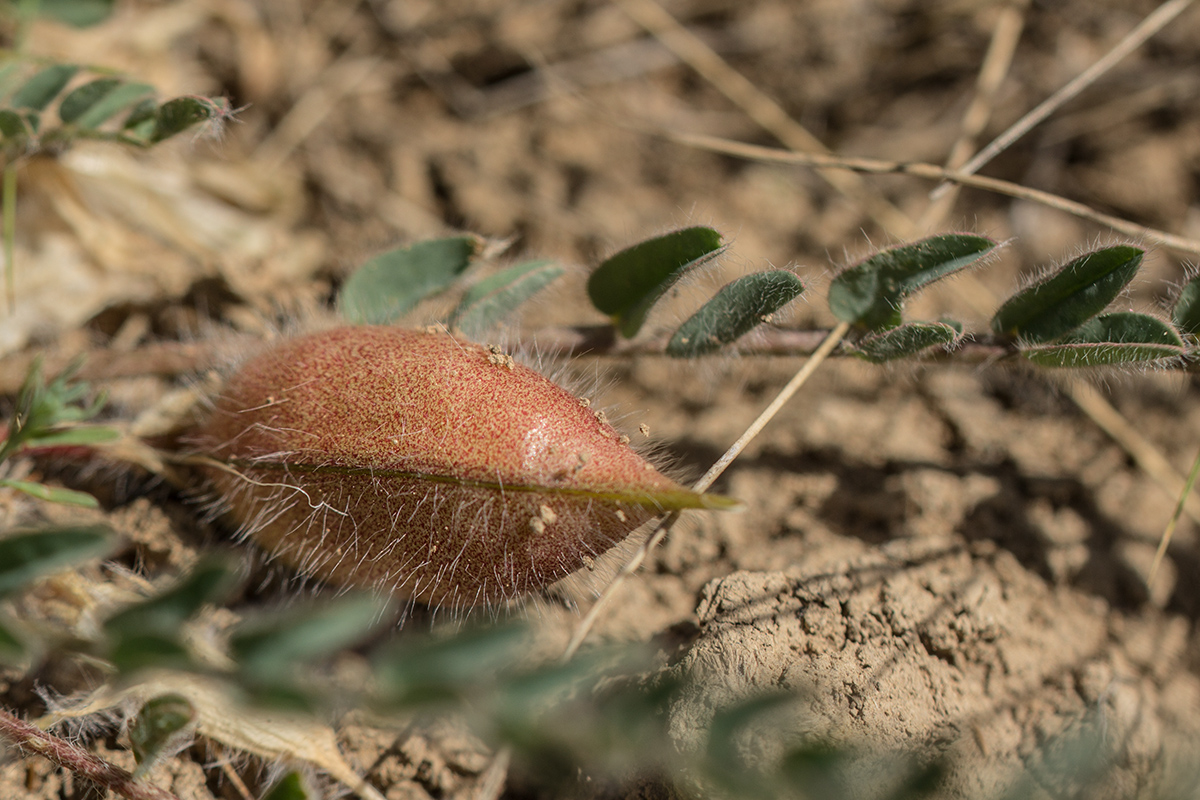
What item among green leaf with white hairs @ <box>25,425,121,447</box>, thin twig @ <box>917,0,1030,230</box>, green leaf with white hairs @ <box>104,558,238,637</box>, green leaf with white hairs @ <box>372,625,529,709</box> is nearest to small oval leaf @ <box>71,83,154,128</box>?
green leaf with white hairs @ <box>25,425,121,447</box>

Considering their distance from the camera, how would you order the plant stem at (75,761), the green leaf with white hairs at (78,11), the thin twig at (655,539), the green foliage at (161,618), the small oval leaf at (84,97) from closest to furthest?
the green foliage at (161,618), the plant stem at (75,761), the thin twig at (655,539), the small oval leaf at (84,97), the green leaf with white hairs at (78,11)

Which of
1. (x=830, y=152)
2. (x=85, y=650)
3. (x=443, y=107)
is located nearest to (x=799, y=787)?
(x=85, y=650)

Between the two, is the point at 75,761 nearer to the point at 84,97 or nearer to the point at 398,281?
the point at 398,281

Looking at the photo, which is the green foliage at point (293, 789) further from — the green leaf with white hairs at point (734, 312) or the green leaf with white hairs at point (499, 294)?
the green leaf with white hairs at point (734, 312)

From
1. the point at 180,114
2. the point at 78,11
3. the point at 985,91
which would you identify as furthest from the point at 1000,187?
the point at 78,11

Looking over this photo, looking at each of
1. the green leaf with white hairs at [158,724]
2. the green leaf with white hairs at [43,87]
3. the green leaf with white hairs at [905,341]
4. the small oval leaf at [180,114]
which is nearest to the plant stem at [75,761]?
the green leaf with white hairs at [158,724]

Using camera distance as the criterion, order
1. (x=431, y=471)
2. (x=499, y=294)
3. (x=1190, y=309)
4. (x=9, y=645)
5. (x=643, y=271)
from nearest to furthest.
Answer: (x=9, y=645)
(x=431, y=471)
(x=1190, y=309)
(x=643, y=271)
(x=499, y=294)
